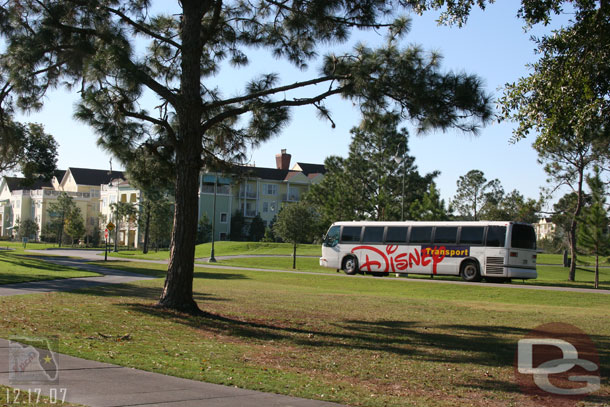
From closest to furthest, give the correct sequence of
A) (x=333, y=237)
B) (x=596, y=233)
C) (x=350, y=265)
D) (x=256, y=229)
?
(x=596, y=233) → (x=350, y=265) → (x=333, y=237) → (x=256, y=229)

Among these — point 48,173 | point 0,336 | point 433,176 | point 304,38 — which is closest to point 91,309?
point 0,336

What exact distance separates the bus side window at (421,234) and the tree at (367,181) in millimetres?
29521

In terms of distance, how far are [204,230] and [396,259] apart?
4818 cm

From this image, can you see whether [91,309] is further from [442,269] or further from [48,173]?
[48,173]

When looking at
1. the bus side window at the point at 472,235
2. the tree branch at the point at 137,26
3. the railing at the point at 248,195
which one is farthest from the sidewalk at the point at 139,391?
the railing at the point at 248,195

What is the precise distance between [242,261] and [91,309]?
130 feet

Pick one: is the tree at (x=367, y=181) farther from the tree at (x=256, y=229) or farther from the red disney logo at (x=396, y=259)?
the red disney logo at (x=396, y=259)

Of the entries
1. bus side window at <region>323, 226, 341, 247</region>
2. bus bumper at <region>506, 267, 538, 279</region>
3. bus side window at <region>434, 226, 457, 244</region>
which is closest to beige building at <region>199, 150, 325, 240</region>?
bus side window at <region>323, 226, 341, 247</region>

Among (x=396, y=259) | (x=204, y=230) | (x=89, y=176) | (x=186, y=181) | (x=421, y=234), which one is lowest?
(x=396, y=259)

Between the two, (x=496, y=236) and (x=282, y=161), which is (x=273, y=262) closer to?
(x=496, y=236)

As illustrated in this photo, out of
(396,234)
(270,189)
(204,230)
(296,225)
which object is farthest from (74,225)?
(396,234)

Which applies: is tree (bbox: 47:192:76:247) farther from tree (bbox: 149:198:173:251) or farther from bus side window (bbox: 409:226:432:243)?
bus side window (bbox: 409:226:432:243)

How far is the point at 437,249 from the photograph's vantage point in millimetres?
34469

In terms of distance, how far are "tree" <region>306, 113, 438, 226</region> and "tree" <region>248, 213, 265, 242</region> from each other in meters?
16.4
